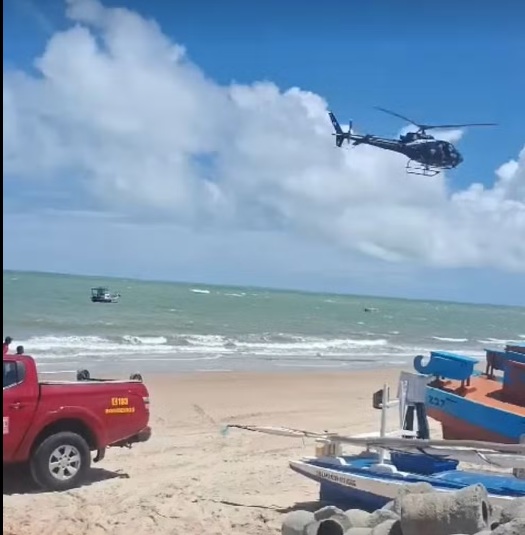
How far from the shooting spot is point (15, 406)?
9289 millimetres

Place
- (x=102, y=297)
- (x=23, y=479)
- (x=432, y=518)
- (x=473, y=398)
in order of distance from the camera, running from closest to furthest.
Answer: (x=432, y=518)
(x=23, y=479)
(x=473, y=398)
(x=102, y=297)

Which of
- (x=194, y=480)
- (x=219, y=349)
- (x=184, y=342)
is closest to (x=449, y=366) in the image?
(x=194, y=480)

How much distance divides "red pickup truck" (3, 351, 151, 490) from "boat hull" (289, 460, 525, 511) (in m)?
2.47

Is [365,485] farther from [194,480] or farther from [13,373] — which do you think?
[13,373]

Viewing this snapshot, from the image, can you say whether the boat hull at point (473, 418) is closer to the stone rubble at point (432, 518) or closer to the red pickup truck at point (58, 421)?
the stone rubble at point (432, 518)

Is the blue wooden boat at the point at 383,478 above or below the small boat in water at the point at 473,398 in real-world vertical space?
below

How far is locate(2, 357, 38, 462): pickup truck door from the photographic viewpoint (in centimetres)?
924

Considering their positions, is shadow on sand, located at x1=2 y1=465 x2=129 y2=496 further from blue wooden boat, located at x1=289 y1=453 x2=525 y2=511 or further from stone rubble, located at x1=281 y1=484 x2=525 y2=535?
stone rubble, located at x1=281 y1=484 x2=525 y2=535

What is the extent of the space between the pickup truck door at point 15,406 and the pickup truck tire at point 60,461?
30cm

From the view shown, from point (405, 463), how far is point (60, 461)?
157 inches

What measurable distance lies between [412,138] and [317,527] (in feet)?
64.7

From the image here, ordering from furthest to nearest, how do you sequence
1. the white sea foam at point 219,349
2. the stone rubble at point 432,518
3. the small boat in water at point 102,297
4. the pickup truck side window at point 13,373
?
the small boat in water at point 102,297, the white sea foam at point 219,349, the pickup truck side window at point 13,373, the stone rubble at point 432,518

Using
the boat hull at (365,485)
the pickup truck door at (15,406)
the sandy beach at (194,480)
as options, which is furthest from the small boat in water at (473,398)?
the pickup truck door at (15,406)

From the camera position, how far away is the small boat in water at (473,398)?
31.6 ft
